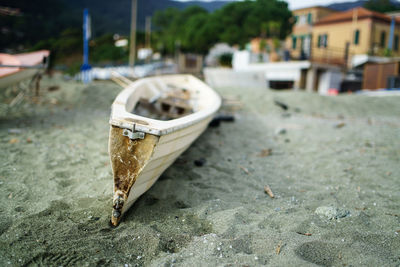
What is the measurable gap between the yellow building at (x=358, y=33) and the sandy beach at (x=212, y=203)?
1725cm

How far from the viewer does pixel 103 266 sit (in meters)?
1.75

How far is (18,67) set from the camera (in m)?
4.66

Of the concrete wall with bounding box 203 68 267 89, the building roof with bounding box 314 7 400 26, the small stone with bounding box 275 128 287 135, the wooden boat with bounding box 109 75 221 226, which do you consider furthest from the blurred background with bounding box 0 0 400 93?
the wooden boat with bounding box 109 75 221 226

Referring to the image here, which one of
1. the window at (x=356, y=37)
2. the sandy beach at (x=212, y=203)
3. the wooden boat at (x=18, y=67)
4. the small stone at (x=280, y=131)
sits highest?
the window at (x=356, y=37)

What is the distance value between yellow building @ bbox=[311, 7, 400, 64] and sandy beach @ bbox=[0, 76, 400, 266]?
1725 centimetres

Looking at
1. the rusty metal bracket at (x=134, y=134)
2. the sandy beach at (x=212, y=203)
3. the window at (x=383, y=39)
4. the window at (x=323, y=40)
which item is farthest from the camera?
the window at (x=323, y=40)

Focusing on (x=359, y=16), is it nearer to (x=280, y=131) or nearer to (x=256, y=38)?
(x=256, y=38)

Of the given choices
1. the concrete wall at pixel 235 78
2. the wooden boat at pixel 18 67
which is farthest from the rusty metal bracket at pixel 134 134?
the concrete wall at pixel 235 78

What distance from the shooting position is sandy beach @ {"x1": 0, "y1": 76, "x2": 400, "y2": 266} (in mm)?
1871

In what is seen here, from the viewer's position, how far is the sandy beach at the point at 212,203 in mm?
1871

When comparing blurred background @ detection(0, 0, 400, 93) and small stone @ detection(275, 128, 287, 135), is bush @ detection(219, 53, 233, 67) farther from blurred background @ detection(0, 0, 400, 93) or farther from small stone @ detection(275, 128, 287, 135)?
small stone @ detection(275, 128, 287, 135)

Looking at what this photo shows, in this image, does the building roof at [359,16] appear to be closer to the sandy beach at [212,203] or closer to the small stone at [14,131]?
the sandy beach at [212,203]

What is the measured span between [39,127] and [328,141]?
5.19 metres

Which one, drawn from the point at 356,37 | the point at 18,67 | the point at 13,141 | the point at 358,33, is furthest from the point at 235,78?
the point at 358,33
